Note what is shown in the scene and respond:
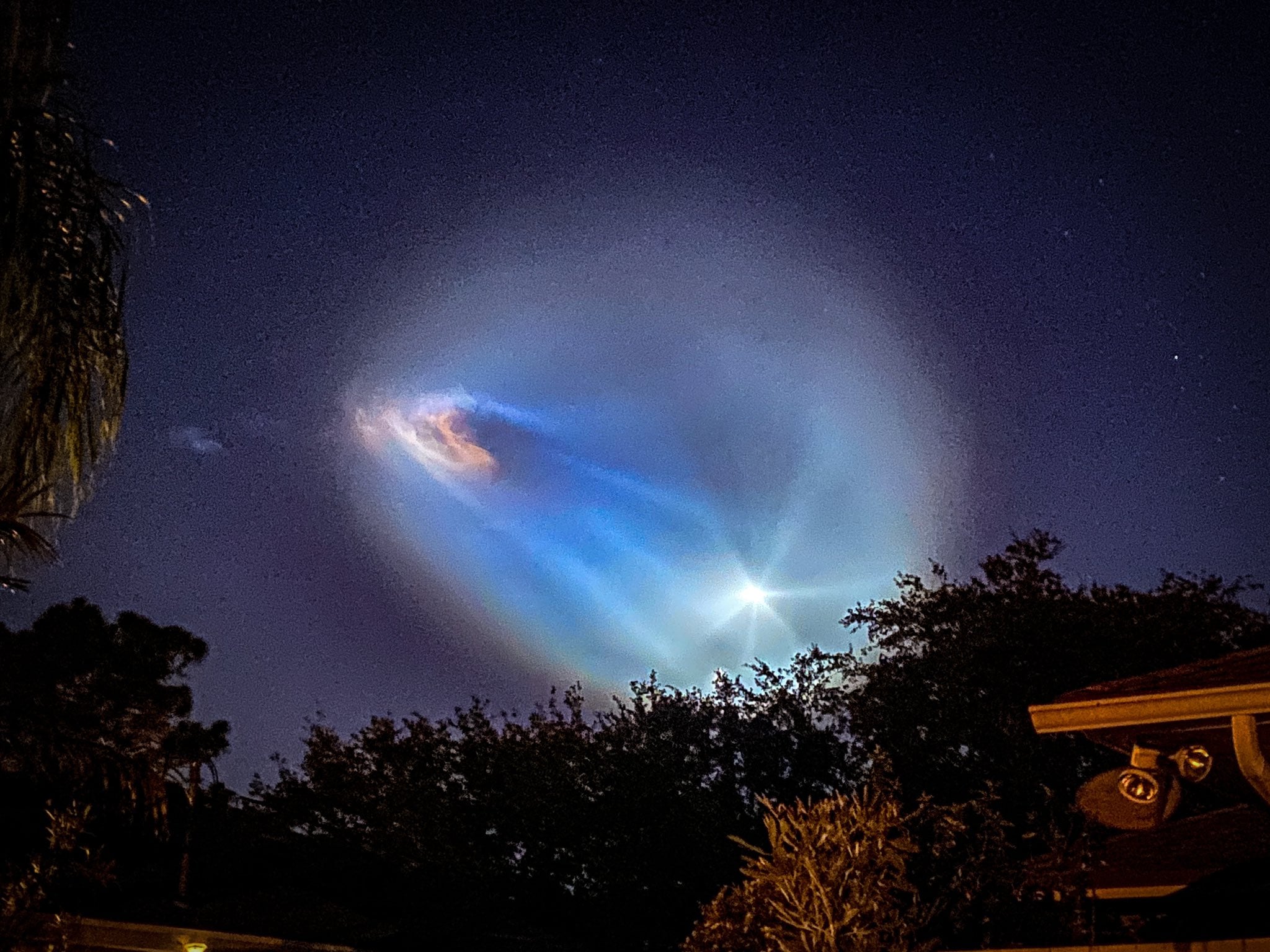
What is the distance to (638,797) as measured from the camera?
68.1 feet

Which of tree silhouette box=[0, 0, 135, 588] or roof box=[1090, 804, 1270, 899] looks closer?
tree silhouette box=[0, 0, 135, 588]

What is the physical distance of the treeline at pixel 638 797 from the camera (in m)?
7.15

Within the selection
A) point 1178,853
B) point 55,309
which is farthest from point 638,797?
point 55,309

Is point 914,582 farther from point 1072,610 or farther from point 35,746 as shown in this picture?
point 35,746

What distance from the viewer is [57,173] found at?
3.94 m

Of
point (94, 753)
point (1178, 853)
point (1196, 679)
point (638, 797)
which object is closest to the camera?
point (1196, 679)

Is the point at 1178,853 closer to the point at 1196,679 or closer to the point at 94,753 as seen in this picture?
the point at 1196,679

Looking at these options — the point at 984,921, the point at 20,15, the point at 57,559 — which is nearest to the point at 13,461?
the point at 57,559

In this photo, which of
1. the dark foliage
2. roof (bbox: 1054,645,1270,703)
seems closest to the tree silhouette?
the dark foliage

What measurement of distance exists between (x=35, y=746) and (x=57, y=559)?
1.69 m

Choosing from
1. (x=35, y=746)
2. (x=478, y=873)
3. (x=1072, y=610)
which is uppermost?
(x=1072, y=610)

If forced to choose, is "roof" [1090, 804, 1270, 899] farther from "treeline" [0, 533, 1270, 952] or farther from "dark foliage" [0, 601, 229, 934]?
"dark foliage" [0, 601, 229, 934]

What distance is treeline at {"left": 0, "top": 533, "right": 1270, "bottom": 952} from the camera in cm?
715

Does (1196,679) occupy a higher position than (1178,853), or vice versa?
(1196,679)
